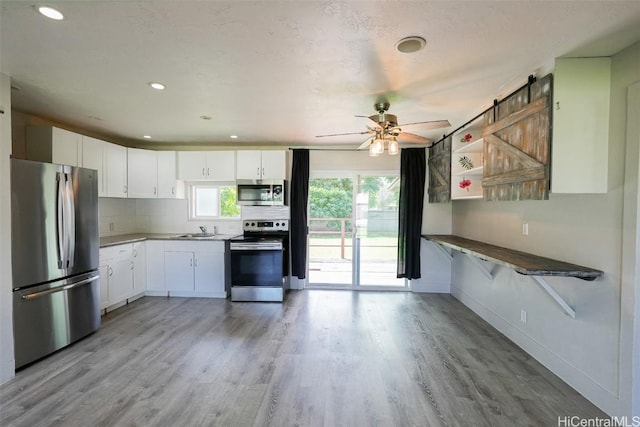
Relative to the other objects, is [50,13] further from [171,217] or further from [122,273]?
[171,217]

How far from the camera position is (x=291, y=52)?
1.90 metres

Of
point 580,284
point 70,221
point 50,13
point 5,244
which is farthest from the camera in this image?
point 70,221

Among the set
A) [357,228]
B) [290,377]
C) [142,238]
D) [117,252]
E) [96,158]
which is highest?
[96,158]

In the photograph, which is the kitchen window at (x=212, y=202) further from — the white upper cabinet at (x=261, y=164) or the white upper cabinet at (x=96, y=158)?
the white upper cabinet at (x=96, y=158)

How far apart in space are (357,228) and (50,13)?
13.3ft

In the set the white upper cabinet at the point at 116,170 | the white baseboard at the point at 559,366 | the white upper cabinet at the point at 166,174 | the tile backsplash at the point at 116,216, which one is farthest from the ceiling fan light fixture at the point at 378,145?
the tile backsplash at the point at 116,216

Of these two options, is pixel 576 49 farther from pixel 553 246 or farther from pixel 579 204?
pixel 553 246

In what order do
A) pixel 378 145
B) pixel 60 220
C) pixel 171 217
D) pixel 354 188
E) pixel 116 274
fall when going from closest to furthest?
pixel 378 145, pixel 60 220, pixel 116 274, pixel 354 188, pixel 171 217

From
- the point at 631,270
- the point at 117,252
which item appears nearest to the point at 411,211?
the point at 631,270

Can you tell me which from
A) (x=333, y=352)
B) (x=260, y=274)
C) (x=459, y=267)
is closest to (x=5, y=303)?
(x=260, y=274)

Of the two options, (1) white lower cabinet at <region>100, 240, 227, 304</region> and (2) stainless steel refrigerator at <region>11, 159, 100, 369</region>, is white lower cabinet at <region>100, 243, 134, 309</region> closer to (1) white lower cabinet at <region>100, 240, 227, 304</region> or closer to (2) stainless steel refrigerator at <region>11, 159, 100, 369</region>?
(1) white lower cabinet at <region>100, 240, 227, 304</region>

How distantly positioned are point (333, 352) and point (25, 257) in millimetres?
2866

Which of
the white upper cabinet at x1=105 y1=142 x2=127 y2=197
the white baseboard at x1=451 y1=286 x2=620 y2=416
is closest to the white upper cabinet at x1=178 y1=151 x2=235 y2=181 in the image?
the white upper cabinet at x1=105 y1=142 x2=127 y2=197

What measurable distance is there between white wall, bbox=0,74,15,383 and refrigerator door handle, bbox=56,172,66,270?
1.20 ft
